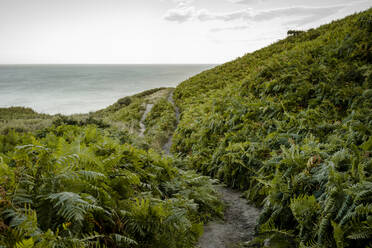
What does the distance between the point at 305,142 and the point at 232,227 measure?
2.68 metres

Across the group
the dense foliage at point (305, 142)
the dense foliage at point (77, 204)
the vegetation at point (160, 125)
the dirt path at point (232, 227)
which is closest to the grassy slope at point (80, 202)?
the dense foliage at point (77, 204)

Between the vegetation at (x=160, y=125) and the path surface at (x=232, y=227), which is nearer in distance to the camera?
the path surface at (x=232, y=227)

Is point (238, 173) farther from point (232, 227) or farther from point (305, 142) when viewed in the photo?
point (232, 227)

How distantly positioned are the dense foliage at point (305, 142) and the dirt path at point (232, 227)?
322 millimetres

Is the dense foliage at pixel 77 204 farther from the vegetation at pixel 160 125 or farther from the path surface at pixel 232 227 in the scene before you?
the vegetation at pixel 160 125

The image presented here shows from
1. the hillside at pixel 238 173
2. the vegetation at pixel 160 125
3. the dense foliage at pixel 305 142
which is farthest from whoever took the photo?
the vegetation at pixel 160 125

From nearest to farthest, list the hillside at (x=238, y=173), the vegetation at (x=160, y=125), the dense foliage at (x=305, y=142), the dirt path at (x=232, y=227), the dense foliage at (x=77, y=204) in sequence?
the dense foliage at (x=77, y=204)
the hillside at (x=238, y=173)
the dense foliage at (x=305, y=142)
the dirt path at (x=232, y=227)
the vegetation at (x=160, y=125)

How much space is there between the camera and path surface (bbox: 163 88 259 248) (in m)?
3.74

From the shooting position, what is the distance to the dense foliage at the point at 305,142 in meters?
3.05

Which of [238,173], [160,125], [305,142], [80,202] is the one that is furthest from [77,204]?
[160,125]

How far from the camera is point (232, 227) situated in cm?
434

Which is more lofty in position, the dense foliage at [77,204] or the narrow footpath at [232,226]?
the dense foliage at [77,204]

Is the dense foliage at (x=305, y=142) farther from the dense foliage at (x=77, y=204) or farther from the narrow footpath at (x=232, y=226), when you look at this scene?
the dense foliage at (x=77, y=204)

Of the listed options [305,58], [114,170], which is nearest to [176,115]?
[305,58]
